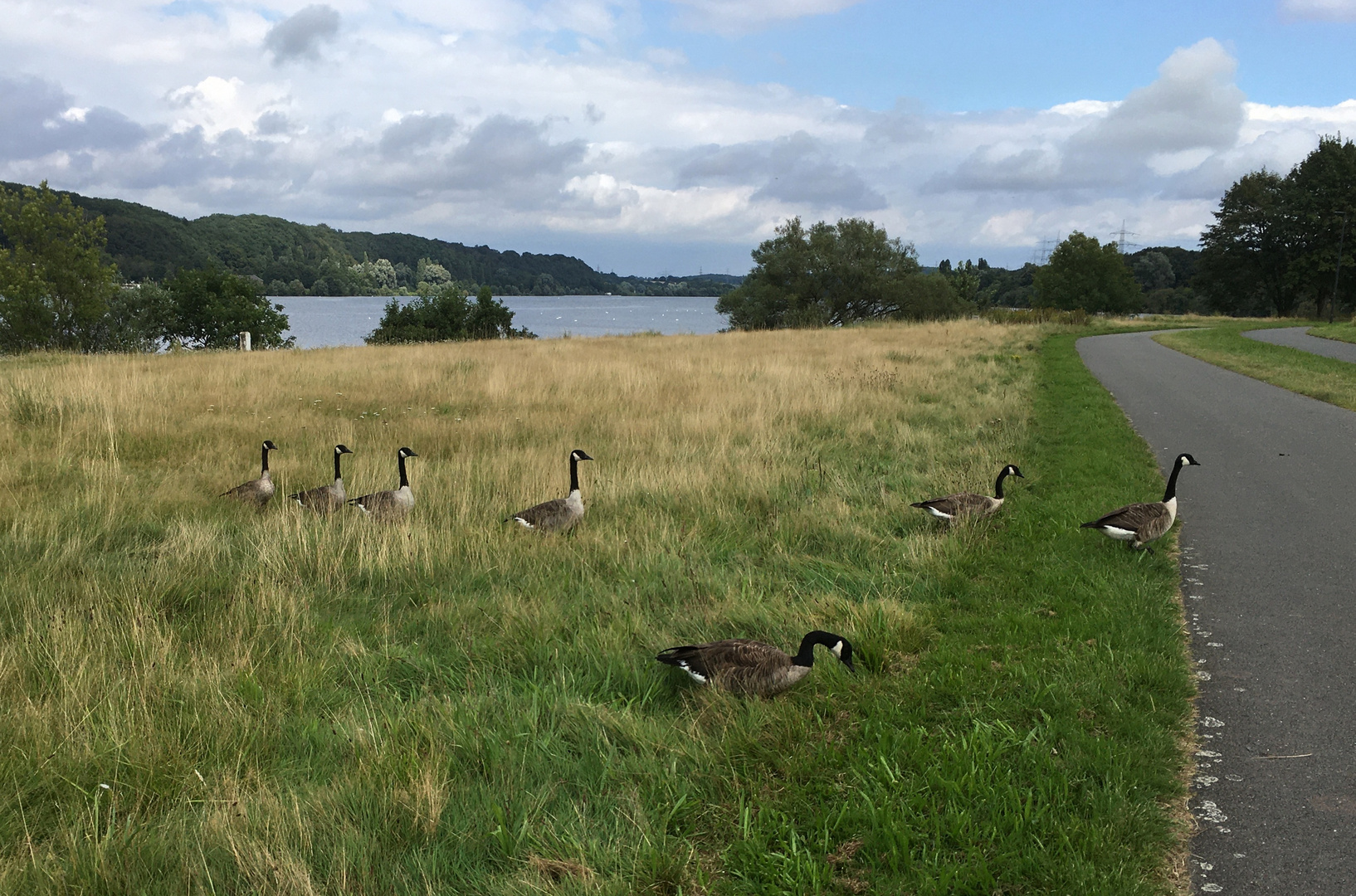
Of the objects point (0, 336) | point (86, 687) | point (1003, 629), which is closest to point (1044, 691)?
point (1003, 629)

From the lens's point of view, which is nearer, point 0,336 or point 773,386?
point 773,386

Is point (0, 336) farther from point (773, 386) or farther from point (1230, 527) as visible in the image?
point (1230, 527)

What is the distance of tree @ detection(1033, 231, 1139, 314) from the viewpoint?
246 ft

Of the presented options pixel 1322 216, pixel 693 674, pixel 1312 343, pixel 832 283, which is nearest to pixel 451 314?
pixel 832 283

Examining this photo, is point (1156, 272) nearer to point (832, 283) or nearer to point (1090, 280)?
point (1090, 280)

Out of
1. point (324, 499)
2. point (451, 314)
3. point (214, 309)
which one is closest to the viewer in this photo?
point (324, 499)

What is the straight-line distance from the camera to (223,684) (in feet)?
13.6

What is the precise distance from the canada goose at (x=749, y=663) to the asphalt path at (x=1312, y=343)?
88.1 feet

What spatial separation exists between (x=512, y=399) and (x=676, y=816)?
467 inches

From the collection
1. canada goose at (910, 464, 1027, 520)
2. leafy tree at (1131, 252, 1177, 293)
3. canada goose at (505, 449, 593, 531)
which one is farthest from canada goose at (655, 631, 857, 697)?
leafy tree at (1131, 252, 1177, 293)

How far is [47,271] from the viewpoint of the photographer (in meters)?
36.1

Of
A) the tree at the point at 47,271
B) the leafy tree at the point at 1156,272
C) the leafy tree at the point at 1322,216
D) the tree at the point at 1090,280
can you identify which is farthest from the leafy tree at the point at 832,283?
the leafy tree at the point at 1156,272

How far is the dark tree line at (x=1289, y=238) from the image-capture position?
209 ft

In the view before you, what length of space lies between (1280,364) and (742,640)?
25021 mm
